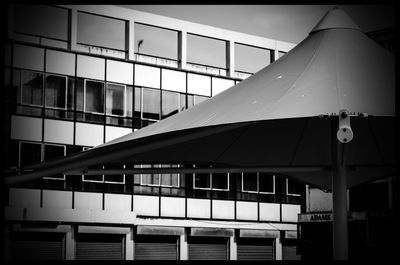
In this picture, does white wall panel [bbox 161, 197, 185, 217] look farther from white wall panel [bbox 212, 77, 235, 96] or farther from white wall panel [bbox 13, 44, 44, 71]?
white wall panel [bbox 13, 44, 44, 71]

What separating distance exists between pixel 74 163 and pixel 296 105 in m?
2.15

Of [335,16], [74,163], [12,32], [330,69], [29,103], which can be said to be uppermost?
[12,32]

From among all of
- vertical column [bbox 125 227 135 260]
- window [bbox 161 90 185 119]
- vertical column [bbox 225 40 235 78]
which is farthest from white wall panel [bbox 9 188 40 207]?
vertical column [bbox 225 40 235 78]

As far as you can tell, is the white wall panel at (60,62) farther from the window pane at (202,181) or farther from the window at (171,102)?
the window pane at (202,181)

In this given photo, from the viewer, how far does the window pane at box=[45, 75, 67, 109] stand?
1283 inches

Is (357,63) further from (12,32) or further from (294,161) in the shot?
(12,32)

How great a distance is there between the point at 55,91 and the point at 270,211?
1269 cm

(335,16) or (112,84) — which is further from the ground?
(112,84)

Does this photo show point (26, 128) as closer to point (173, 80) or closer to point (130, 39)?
point (130, 39)

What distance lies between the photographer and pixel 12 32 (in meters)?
31.9

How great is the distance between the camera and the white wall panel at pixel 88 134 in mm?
33375

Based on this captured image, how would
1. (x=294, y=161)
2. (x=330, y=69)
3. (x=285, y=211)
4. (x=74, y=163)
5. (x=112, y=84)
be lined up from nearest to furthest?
(x=74, y=163) < (x=330, y=69) < (x=294, y=161) < (x=112, y=84) < (x=285, y=211)

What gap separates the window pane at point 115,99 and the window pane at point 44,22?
3138 mm

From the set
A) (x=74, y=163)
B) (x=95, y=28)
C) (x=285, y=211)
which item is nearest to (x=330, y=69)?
(x=74, y=163)
